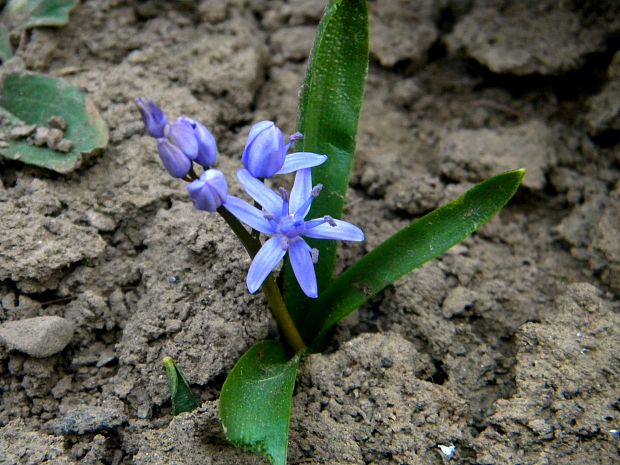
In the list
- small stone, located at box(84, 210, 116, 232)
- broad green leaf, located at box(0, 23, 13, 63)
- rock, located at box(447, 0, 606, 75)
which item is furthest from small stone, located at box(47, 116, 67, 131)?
rock, located at box(447, 0, 606, 75)

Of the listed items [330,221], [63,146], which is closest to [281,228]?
[330,221]

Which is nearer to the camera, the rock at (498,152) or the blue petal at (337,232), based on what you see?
the blue petal at (337,232)

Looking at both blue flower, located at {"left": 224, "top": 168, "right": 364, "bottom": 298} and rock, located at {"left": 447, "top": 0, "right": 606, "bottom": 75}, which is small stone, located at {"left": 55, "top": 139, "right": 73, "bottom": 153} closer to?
blue flower, located at {"left": 224, "top": 168, "right": 364, "bottom": 298}

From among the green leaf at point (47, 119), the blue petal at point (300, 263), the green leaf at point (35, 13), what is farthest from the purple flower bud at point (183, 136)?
the green leaf at point (35, 13)

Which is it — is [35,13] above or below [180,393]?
above

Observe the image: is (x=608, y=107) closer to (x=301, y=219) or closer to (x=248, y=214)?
(x=301, y=219)

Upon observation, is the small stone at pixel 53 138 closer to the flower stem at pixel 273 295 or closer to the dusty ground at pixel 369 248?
the dusty ground at pixel 369 248
